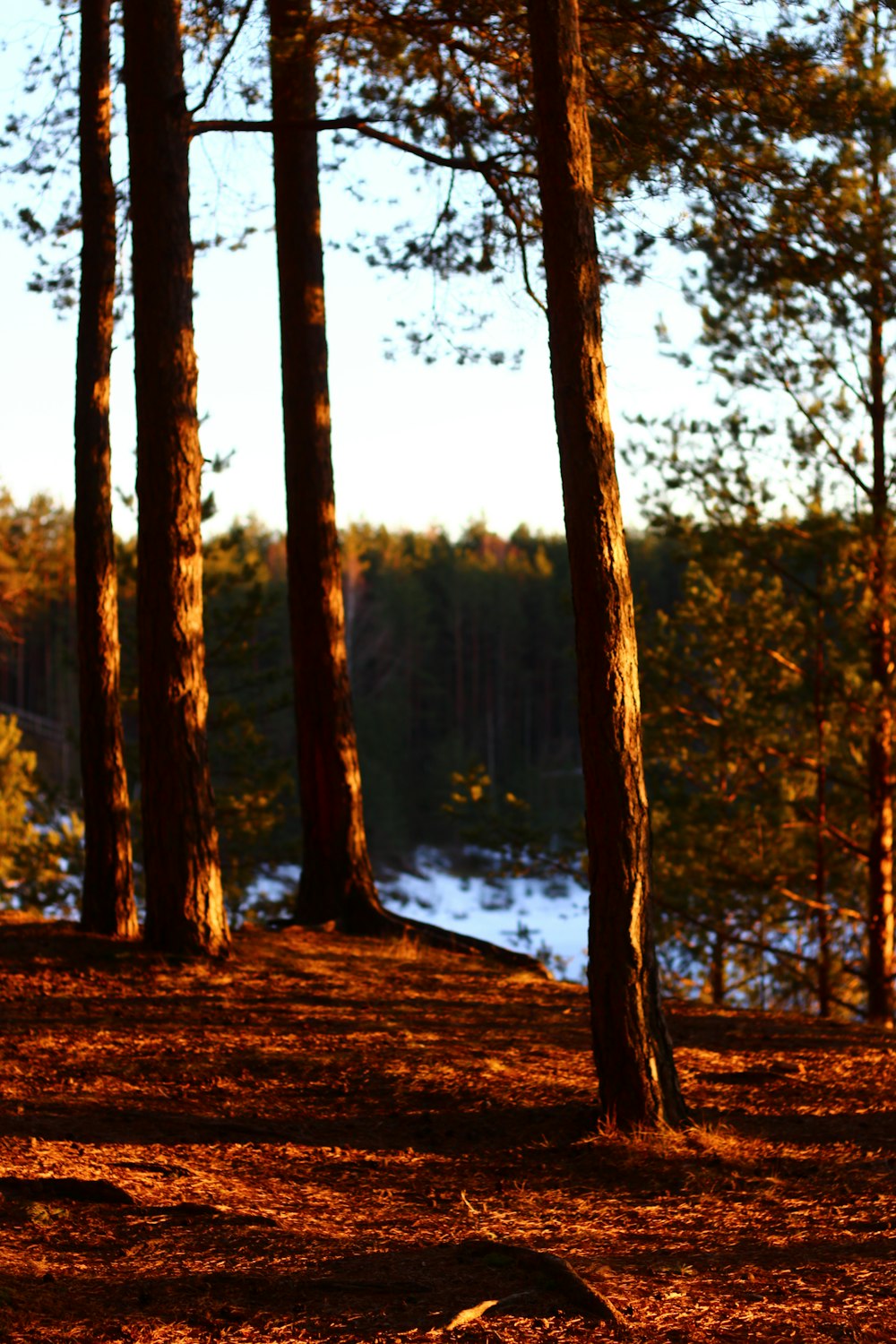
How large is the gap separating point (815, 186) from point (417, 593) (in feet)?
159

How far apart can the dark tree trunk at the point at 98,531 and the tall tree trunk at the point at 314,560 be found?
1.45m

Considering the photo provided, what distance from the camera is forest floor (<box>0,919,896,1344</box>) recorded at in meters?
3.32

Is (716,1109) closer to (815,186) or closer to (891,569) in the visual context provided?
(815,186)

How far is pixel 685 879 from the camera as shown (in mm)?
14141

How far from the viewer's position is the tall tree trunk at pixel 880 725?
34.6 ft

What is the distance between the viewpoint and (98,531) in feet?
26.0

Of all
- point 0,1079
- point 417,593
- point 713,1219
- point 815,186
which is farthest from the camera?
point 417,593

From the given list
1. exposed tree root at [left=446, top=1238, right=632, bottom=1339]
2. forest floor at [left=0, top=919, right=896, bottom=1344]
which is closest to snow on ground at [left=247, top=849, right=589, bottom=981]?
forest floor at [left=0, top=919, right=896, bottom=1344]

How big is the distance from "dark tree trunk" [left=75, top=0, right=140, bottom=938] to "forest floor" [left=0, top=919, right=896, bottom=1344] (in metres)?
0.62

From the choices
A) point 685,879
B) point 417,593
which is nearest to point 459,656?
point 417,593

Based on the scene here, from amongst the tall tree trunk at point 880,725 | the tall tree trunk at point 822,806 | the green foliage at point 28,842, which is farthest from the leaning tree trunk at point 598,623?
the green foliage at point 28,842

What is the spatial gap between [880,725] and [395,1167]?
7537 mm

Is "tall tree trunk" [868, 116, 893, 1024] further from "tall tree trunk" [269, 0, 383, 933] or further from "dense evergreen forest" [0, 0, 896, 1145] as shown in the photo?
"tall tree trunk" [269, 0, 383, 933]

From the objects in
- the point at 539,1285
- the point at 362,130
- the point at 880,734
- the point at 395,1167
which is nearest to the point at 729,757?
the point at 880,734
